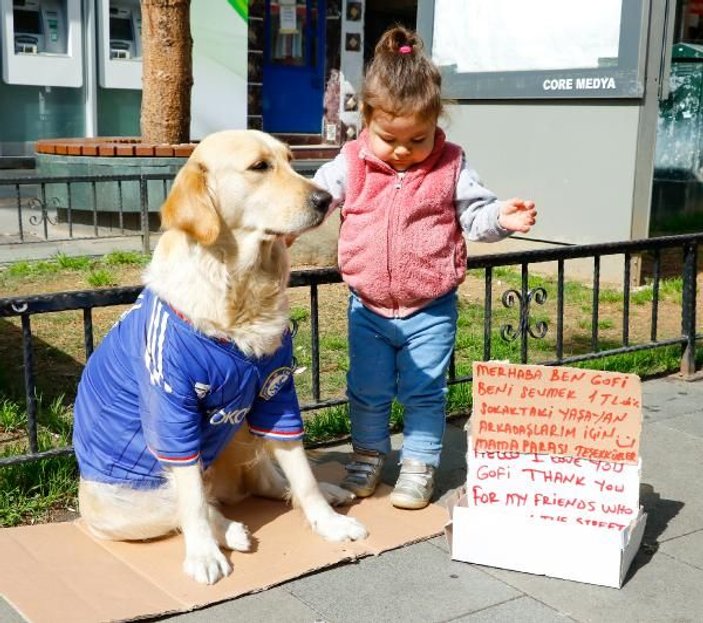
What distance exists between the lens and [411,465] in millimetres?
3838

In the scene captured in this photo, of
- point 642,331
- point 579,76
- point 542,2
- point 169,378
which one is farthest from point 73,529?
point 542,2

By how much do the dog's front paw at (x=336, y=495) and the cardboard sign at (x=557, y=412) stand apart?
648 millimetres

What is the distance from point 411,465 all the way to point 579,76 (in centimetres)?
551

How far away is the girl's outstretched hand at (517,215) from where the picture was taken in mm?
3494

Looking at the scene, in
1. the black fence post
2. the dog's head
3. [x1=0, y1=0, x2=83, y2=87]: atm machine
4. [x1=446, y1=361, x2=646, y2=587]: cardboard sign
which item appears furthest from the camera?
[x1=0, y1=0, x2=83, y2=87]: atm machine

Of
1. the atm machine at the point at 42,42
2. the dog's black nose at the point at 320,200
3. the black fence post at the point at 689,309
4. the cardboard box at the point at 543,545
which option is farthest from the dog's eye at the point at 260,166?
the atm machine at the point at 42,42

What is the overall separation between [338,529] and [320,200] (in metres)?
1.19

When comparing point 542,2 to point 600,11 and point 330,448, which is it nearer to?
point 600,11

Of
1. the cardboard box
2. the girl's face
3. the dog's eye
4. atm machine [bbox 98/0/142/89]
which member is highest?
atm machine [bbox 98/0/142/89]

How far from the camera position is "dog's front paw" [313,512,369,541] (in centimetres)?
346

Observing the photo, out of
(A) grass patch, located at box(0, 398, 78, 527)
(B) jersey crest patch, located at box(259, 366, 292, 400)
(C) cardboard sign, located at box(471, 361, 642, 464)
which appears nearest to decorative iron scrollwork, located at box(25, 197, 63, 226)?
(A) grass patch, located at box(0, 398, 78, 527)

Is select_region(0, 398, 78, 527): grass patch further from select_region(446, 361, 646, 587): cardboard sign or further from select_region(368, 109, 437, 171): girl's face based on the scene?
select_region(368, 109, 437, 171): girl's face

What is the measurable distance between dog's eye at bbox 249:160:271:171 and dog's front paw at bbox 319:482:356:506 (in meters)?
1.35

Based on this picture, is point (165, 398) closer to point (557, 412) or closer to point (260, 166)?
point (260, 166)
